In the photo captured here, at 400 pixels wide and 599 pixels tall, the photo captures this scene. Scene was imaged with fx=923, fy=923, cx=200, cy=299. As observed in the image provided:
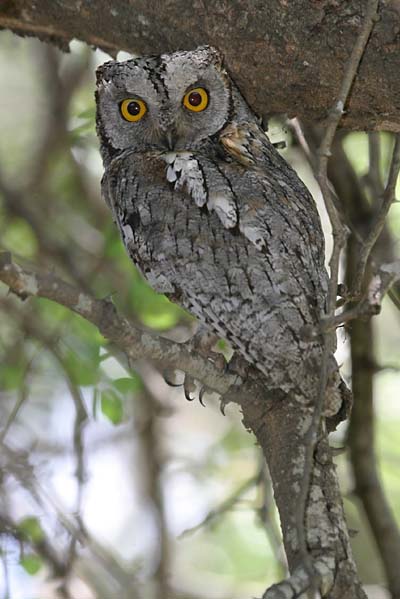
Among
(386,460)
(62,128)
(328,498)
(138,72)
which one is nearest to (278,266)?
(328,498)

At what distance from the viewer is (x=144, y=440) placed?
4168 mm

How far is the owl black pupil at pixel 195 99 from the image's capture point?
285 centimetres

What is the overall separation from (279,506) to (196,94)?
1.30m

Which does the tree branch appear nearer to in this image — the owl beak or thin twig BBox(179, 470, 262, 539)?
the owl beak

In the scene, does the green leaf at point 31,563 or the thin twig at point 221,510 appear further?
the thin twig at point 221,510

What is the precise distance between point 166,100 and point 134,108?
107mm

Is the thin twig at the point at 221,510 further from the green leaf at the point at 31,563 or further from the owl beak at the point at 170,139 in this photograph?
the owl beak at the point at 170,139

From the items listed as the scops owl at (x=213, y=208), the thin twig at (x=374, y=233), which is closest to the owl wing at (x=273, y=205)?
the scops owl at (x=213, y=208)

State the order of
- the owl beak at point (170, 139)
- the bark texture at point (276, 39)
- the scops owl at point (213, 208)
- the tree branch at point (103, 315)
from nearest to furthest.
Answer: the tree branch at point (103, 315), the scops owl at point (213, 208), the bark texture at point (276, 39), the owl beak at point (170, 139)

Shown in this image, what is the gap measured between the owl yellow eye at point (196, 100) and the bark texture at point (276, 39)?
12 centimetres

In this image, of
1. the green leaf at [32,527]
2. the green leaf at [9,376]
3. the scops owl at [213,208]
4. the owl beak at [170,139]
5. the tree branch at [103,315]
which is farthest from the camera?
the green leaf at [9,376]

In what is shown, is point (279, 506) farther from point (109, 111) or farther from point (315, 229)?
point (109, 111)

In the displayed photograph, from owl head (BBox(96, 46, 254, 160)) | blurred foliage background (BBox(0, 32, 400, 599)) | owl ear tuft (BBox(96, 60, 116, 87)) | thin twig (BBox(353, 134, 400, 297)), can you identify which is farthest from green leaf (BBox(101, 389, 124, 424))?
thin twig (BBox(353, 134, 400, 297))

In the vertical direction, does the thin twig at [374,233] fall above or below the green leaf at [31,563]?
above
